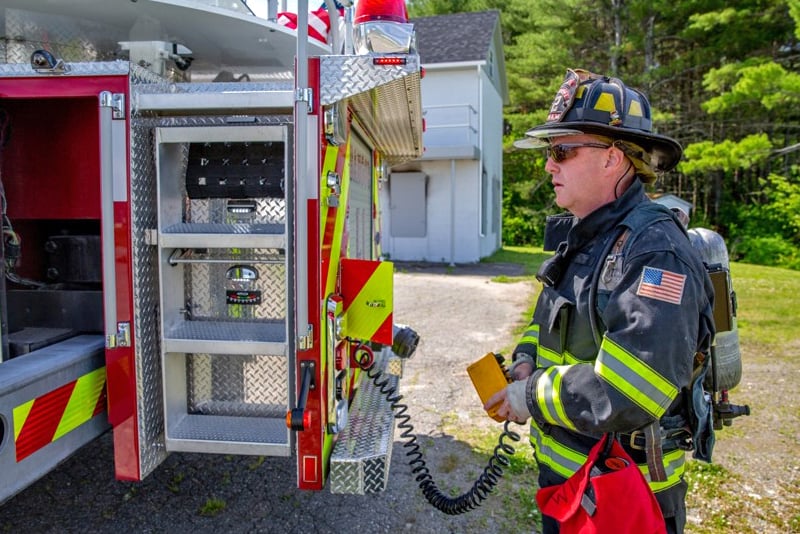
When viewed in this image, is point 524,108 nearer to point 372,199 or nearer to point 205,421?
point 372,199

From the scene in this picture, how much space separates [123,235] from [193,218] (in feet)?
1.15

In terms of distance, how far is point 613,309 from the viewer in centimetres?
169

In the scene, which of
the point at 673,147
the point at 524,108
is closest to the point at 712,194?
the point at 524,108

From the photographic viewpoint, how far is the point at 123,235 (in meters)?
2.43

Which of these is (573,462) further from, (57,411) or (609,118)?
(57,411)

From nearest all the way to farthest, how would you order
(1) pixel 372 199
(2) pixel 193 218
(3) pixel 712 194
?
(2) pixel 193 218
(1) pixel 372 199
(3) pixel 712 194

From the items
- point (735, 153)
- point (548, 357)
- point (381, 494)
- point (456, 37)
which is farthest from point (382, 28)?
point (735, 153)

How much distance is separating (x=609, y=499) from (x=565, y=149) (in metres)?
1.08

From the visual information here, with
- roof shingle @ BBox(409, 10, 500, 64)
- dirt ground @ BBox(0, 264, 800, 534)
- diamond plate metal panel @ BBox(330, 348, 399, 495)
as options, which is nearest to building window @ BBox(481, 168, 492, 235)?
roof shingle @ BBox(409, 10, 500, 64)

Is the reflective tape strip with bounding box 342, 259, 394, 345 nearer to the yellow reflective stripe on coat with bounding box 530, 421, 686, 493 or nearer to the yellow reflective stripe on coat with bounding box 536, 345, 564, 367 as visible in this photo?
the yellow reflective stripe on coat with bounding box 536, 345, 564, 367

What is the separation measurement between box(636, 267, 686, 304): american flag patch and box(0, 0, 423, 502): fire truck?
1.26 metres

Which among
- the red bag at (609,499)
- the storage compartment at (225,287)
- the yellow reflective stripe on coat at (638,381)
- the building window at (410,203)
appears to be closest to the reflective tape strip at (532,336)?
the red bag at (609,499)

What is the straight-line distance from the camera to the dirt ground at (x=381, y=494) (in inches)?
123

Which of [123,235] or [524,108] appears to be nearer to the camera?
[123,235]
